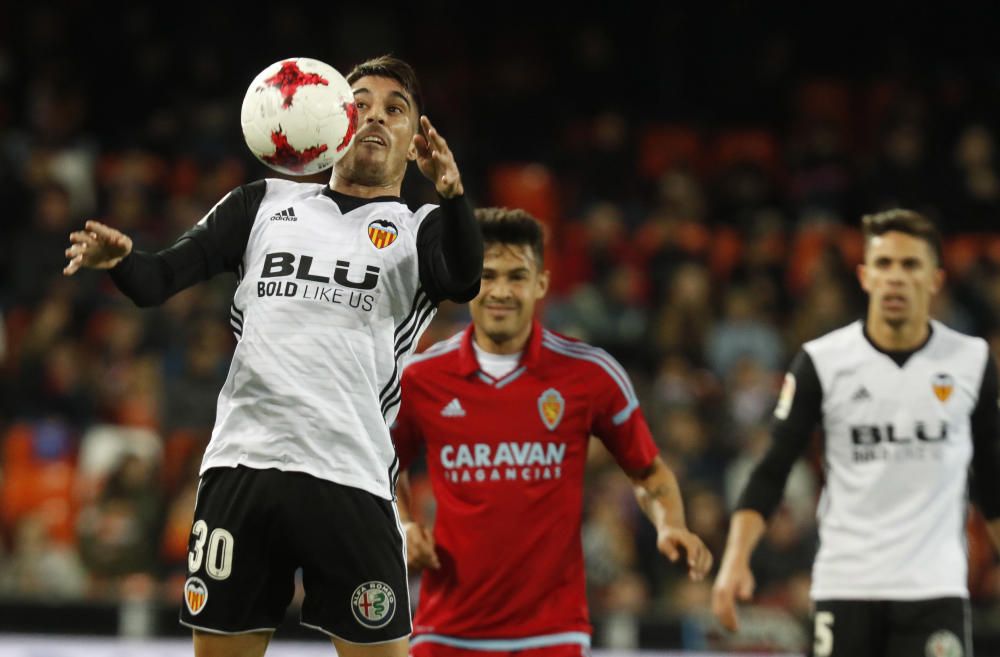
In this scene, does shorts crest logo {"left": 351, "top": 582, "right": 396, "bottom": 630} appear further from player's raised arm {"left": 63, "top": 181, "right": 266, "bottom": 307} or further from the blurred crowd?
the blurred crowd

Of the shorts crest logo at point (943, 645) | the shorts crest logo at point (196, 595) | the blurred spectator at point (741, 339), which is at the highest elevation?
the blurred spectator at point (741, 339)

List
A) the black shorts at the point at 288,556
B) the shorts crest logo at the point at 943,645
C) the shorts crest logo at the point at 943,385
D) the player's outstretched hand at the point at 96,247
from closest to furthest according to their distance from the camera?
the player's outstretched hand at the point at 96,247 → the black shorts at the point at 288,556 → the shorts crest logo at the point at 943,645 → the shorts crest logo at the point at 943,385

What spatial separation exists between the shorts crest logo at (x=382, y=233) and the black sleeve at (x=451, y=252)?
0.26 feet

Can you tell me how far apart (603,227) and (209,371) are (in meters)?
3.48

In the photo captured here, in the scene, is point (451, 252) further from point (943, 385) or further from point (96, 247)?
point (943, 385)

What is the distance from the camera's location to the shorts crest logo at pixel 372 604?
389 cm

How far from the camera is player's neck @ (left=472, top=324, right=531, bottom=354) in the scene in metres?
5.27

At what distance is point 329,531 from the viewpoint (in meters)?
3.88

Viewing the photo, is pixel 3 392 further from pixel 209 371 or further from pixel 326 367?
pixel 326 367

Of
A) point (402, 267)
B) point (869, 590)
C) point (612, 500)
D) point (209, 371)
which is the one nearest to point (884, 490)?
point (869, 590)

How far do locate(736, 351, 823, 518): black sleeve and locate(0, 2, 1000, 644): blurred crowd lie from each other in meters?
2.46


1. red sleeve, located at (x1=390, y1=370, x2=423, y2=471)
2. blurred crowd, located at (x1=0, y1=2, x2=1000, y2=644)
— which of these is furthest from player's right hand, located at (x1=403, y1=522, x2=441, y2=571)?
Result: blurred crowd, located at (x1=0, y1=2, x2=1000, y2=644)

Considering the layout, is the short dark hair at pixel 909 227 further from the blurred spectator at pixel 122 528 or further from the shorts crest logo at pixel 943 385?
the blurred spectator at pixel 122 528

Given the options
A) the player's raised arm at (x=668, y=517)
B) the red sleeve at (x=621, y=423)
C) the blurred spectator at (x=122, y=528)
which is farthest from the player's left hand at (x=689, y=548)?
the blurred spectator at (x=122, y=528)
